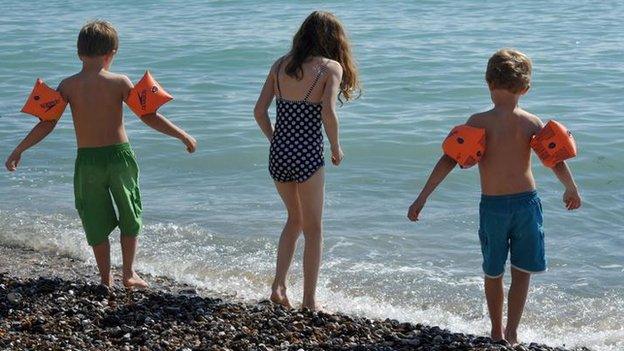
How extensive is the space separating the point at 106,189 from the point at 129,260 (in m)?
0.48

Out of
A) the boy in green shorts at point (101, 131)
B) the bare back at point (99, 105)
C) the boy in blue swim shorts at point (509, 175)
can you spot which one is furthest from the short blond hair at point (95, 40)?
the boy in blue swim shorts at point (509, 175)

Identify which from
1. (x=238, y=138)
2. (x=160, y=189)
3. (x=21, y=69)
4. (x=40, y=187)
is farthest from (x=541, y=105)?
(x=21, y=69)

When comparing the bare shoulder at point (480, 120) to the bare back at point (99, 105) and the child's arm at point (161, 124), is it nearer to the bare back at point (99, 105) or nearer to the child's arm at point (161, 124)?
the child's arm at point (161, 124)

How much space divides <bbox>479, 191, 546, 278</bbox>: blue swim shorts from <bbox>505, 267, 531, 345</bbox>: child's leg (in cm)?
9

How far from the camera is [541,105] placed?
1418cm

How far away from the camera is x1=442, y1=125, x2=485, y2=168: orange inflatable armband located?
5781 mm

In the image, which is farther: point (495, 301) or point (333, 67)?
point (333, 67)

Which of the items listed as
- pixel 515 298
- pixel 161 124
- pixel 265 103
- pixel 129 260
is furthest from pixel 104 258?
pixel 515 298

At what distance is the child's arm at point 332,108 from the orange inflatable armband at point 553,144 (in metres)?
1.13

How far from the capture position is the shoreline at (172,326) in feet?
18.4

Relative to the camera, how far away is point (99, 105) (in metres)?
6.65

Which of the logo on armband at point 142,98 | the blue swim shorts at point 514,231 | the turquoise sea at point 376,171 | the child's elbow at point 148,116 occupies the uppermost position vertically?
the logo on armband at point 142,98

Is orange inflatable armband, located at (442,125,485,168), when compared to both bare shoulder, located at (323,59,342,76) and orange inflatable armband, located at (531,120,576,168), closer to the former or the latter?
orange inflatable armband, located at (531,120,576,168)

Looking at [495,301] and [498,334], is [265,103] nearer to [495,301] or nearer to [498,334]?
[495,301]
